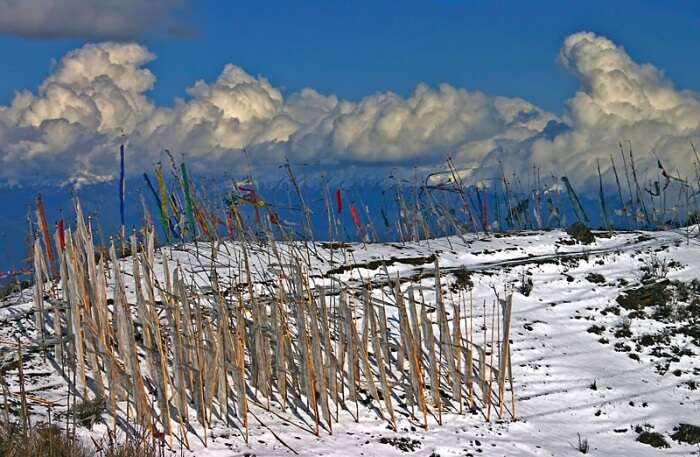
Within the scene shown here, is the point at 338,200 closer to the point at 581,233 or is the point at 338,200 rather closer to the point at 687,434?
the point at 581,233

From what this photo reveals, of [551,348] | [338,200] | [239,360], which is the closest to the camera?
[239,360]

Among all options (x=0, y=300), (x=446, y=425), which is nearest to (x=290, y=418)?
(x=446, y=425)

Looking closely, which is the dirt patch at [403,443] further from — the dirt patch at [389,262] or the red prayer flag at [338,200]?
the red prayer flag at [338,200]

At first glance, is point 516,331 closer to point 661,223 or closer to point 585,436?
point 585,436

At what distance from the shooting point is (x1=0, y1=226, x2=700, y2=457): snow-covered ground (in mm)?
10656

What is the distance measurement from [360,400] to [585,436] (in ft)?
10.7

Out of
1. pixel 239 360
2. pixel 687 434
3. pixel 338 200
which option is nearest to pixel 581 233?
pixel 338 200

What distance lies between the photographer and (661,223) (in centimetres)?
2534

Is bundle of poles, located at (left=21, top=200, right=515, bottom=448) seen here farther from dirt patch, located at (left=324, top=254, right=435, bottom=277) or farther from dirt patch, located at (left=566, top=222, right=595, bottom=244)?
dirt patch, located at (left=566, top=222, right=595, bottom=244)

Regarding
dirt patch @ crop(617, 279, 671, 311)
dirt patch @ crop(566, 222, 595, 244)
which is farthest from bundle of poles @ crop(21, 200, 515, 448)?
dirt patch @ crop(566, 222, 595, 244)

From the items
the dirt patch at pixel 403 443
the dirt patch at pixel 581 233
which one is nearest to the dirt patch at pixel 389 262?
the dirt patch at pixel 581 233

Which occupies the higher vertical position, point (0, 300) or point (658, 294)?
point (0, 300)

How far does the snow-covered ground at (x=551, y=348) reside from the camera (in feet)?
35.0

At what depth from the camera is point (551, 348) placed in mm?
14977
